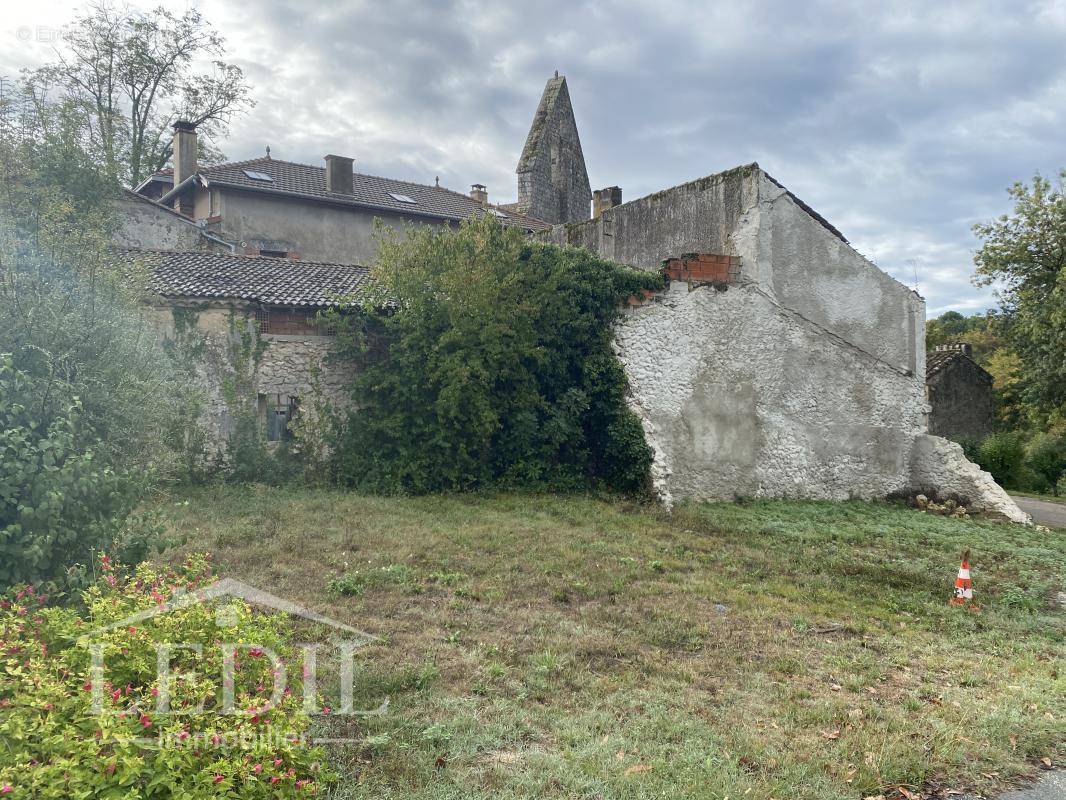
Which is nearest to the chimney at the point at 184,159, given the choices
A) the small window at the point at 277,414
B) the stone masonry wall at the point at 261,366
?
the stone masonry wall at the point at 261,366

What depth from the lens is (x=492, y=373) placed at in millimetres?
12453

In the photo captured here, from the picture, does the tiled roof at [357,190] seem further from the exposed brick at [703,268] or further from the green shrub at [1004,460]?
the green shrub at [1004,460]

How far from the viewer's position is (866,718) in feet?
15.2

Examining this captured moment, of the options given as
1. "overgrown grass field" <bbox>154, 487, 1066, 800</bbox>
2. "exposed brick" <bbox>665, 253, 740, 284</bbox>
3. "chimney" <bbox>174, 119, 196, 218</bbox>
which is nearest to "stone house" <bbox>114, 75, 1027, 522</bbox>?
"exposed brick" <bbox>665, 253, 740, 284</bbox>

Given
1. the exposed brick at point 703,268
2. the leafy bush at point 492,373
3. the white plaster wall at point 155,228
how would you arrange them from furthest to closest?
the white plaster wall at point 155,228
the exposed brick at point 703,268
the leafy bush at point 492,373

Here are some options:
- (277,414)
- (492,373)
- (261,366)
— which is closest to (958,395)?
(492,373)

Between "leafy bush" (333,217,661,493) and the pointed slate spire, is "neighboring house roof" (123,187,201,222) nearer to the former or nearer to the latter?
"leafy bush" (333,217,661,493)

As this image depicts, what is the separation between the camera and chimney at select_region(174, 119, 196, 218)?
23.4 meters

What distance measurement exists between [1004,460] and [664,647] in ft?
77.0

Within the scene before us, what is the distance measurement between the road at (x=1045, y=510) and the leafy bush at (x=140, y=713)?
52.5 ft

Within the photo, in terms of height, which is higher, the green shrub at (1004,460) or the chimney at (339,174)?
the chimney at (339,174)

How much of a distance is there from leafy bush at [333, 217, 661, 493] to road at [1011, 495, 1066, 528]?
9.59 metres

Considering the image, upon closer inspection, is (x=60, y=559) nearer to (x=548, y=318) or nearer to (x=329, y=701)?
(x=329, y=701)

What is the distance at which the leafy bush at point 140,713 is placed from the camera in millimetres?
2635
